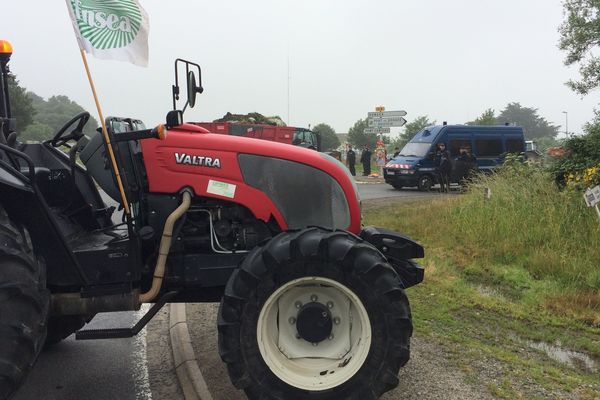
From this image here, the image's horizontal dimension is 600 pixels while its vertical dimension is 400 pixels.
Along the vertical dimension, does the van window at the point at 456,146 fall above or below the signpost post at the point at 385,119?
below

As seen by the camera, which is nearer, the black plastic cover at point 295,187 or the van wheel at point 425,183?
the black plastic cover at point 295,187

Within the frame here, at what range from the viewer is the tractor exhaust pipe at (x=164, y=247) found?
3.22 metres

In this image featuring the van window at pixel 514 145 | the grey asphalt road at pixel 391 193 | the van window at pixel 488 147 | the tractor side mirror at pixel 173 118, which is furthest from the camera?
the van window at pixel 514 145

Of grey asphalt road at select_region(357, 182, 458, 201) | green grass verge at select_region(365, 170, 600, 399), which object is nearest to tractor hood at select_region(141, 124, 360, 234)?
green grass verge at select_region(365, 170, 600, 399)

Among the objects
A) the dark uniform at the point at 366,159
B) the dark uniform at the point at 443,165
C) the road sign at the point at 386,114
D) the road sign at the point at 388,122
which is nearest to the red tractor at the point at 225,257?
the dark uniform at the point at 443,165

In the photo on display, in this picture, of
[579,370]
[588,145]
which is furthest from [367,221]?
[579,370]

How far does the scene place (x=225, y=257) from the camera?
340 centimetres

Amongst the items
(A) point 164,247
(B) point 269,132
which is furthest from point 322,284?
(B) point 269,132

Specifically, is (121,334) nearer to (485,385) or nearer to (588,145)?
(485,385)

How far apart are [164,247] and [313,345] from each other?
1.10 m

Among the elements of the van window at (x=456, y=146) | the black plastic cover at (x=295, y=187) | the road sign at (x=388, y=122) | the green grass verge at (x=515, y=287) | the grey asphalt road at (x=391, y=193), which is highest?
the road sign at (x=388, y=122)

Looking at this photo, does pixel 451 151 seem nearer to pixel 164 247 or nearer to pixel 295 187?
pixel 295 187

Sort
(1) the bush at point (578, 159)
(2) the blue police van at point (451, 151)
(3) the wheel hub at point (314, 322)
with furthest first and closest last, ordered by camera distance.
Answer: (2) the blue police van at point (451, 151) → (1) the bush at point (578, 159) → (3) the wheel hub at point (314, 322)

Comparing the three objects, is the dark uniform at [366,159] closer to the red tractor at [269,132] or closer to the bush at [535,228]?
the red tractor at [269,132]
